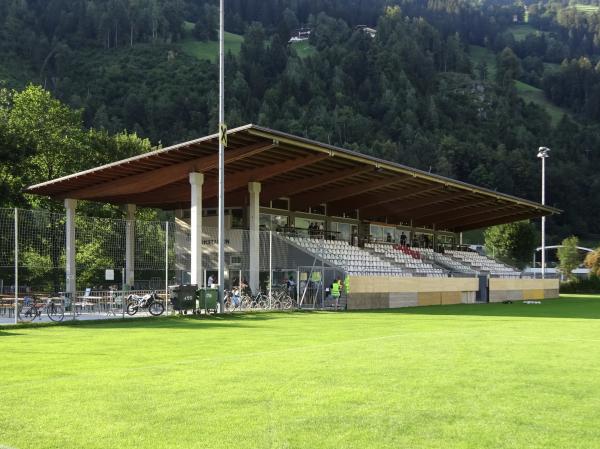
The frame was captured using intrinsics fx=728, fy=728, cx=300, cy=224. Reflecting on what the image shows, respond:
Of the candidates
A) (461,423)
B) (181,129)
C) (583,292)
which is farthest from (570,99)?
(461,423)

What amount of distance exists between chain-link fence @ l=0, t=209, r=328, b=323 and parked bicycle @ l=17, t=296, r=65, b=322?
0.06 m

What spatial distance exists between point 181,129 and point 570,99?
112331 millimetres

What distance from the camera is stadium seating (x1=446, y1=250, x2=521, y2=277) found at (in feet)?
179

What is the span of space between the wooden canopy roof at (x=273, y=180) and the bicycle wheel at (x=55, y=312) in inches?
348

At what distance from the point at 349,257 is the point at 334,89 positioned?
4743 inches

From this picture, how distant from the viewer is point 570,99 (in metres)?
188

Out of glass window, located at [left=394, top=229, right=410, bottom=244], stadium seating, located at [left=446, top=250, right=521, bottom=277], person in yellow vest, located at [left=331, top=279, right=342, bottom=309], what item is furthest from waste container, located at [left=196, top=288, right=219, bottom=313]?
glass window, located at [left=394, top=229, right=410, bottom=244]

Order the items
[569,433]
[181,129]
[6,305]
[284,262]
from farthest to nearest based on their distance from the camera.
Answer: [181,129]
[284,262]
[6,305]
[569,433]

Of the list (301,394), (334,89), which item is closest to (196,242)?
(301,394)

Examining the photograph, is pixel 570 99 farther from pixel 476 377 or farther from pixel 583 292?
pixel 476 377

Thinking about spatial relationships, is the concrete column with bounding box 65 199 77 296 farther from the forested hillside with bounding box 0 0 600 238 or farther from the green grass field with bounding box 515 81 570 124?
the green grass field with bounding box 515 81 570 124

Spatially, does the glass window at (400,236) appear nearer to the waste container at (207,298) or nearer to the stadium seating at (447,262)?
the stadium seating at (447,262)

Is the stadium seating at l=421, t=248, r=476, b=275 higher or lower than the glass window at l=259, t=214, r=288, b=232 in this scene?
lower

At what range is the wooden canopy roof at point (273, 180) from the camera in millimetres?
31391
